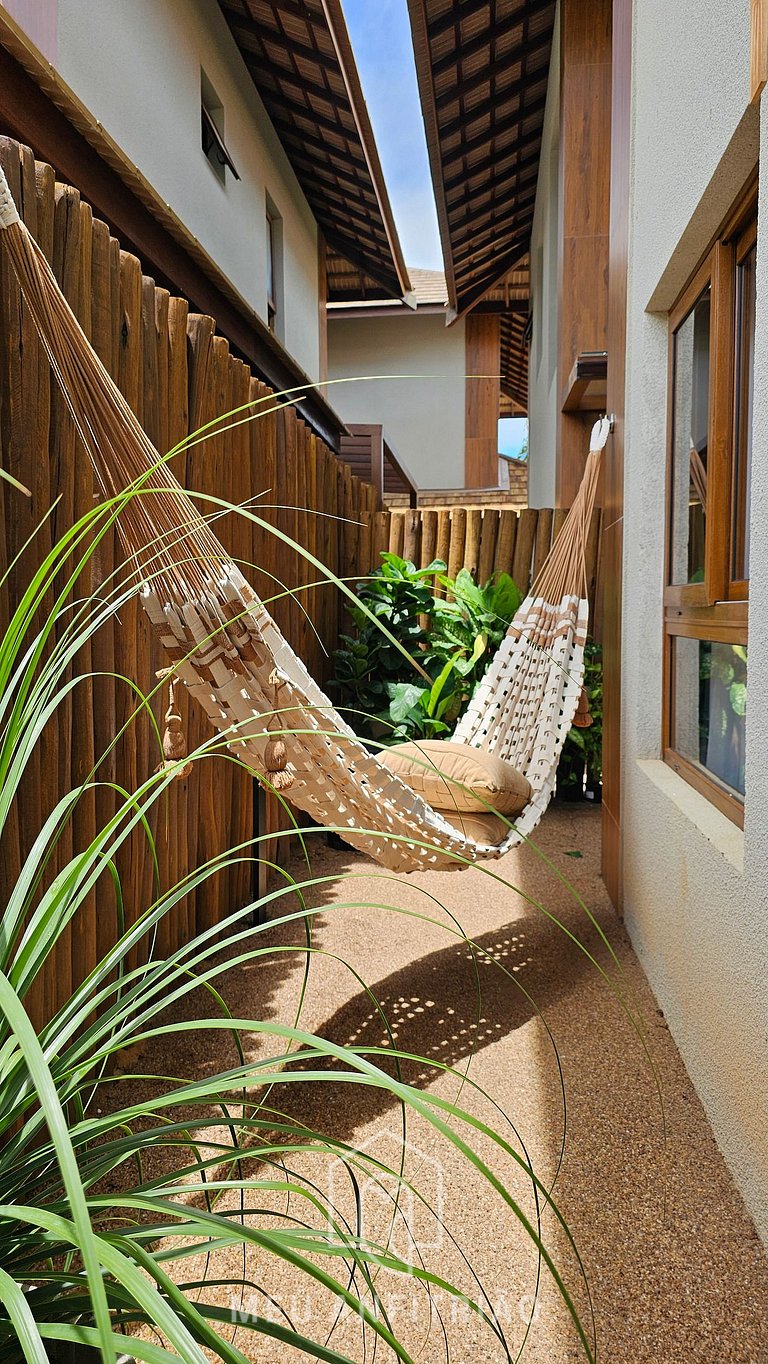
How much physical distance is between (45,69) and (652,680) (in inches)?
76.9

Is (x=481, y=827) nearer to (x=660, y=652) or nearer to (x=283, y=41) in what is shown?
(x=660, y=652)

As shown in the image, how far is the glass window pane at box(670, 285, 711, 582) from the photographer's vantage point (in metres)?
1.93

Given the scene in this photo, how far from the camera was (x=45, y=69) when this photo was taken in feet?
6.33

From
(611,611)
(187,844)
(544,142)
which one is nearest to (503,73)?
(544,142)

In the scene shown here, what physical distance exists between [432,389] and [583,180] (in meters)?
5.46

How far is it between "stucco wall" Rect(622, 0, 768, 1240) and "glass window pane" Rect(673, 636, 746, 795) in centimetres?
8

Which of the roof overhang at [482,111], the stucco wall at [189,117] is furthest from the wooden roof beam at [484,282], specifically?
the stucco wall at [189,117]

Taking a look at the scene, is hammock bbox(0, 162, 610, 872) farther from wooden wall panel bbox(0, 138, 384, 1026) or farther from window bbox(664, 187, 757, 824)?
window bbox(664, 187, 757, 824)

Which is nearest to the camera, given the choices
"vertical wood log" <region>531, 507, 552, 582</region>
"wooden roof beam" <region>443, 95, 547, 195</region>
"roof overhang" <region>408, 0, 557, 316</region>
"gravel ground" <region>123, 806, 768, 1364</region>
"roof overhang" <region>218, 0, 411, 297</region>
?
"gravel ground" <region>123, 806, 768, 1364</region>

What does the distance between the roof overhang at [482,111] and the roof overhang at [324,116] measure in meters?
0.43

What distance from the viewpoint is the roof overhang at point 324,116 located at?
5.31 meters

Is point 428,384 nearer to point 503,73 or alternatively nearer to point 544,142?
point 544,142

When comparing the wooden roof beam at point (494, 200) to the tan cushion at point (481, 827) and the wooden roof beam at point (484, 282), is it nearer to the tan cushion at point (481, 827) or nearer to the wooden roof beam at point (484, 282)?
the wooden roof beam at point (484, 282)

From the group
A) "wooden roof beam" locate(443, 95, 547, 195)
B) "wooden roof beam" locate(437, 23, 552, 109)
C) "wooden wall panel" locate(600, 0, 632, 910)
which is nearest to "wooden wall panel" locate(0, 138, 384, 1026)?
"wooden wall panel" locate(600, 0, 632, 910)
